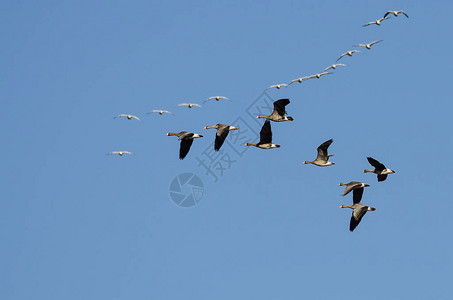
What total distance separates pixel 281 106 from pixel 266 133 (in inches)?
88.9

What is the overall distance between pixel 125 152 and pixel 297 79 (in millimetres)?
13373

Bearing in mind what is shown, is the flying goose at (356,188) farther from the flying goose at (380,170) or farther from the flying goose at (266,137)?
the flying goose at (266,137)

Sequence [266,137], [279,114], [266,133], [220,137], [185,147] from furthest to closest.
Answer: [266,137], [266,133], [279,114], [185,147], [220,137]

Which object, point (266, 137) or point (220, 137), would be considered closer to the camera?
point (220, 137)

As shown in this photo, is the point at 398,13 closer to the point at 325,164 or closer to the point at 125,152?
the point at 325,164

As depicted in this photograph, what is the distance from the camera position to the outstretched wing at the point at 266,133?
85562mm

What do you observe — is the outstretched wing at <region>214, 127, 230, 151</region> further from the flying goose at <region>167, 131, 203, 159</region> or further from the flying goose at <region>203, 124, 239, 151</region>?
the flying goose at <region>167, 131, 203, 159</region>

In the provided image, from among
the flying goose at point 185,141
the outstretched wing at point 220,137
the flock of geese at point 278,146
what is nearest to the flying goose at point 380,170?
the flock of geese at point 278,146

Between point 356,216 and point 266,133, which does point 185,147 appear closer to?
point 266,133

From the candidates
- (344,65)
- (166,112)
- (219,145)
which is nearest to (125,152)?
(166,112)

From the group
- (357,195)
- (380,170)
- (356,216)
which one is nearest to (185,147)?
(356,216)

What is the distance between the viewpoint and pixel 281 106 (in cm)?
8481

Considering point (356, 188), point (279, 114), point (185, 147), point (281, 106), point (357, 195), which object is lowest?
point (357, 195)

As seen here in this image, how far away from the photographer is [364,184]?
85625 millimetres
